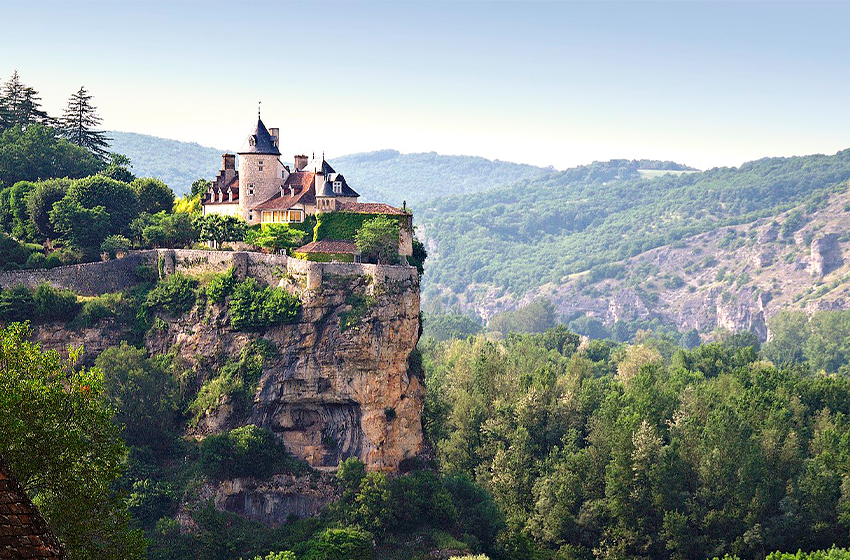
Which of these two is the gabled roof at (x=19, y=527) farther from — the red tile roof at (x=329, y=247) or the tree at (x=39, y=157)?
the tree at (x=39, y=157)

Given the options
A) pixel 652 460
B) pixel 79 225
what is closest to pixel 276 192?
pixel 79 225

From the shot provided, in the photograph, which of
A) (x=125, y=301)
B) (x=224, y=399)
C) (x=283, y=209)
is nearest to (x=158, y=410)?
(x=224, y=399)

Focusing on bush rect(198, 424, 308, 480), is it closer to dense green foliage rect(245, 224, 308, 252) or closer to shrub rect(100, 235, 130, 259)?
dense green foliage rect(245, 224, 308, 252)

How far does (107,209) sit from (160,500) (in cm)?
2634

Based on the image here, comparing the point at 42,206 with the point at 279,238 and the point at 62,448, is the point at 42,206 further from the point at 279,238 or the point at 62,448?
the point at 62,448

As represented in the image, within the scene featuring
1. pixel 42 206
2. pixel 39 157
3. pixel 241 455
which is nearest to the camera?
pixel 241 455

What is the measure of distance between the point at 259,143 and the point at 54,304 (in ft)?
70.3

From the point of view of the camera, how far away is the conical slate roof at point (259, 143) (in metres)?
92.2

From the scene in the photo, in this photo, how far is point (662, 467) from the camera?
308ft

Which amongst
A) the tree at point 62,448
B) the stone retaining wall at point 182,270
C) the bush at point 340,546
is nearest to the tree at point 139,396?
the stone retaining wall at point 182,270

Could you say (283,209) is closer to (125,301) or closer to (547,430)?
(125,301)

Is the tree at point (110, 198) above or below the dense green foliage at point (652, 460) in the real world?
above

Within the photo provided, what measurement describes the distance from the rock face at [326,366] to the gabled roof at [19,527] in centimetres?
6390

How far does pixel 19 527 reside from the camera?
18.7m
